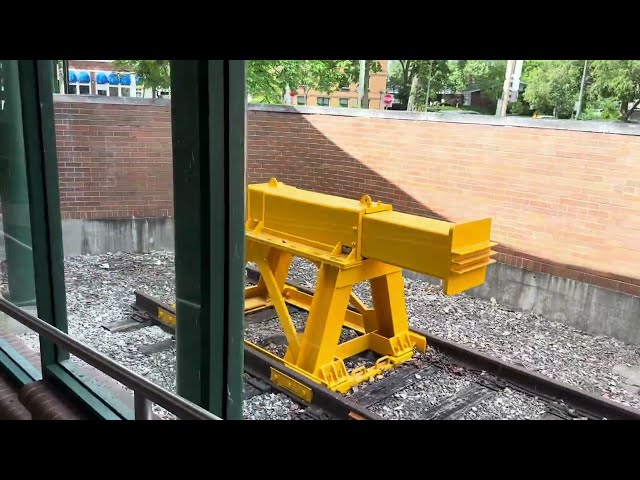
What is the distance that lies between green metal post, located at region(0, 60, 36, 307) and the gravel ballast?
1.26ft

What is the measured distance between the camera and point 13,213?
→ 3879 mm

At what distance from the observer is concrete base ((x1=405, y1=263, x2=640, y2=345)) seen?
20.2 feet

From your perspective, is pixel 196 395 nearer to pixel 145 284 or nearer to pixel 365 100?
pixel 145 284

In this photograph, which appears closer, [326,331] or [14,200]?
[14,200]

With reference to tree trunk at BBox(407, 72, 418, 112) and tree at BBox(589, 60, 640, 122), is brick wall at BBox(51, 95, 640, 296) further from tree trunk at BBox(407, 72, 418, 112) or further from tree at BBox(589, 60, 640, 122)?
tree at BBox(589, 60, 640, 122)

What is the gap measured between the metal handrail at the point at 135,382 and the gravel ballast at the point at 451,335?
143 cm

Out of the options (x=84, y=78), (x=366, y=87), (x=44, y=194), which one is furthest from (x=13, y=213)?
(x=366, y=87)

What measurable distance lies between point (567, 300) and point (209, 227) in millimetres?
5956

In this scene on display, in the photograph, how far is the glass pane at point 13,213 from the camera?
136 inches

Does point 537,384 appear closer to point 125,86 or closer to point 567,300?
point 567,300

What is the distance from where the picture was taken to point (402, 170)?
8047 mm

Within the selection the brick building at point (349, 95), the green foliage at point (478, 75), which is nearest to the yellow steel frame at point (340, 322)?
the green foliage at point (478, 75)
